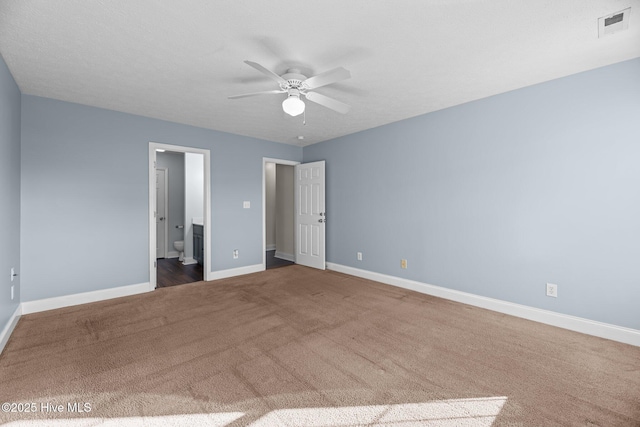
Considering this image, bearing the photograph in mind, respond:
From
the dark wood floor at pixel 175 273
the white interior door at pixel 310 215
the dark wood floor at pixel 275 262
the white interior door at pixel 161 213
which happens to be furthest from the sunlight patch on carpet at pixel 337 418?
the white interior door at pixel 161 213

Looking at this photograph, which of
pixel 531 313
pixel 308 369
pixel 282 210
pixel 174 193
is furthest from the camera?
pixel 282 210

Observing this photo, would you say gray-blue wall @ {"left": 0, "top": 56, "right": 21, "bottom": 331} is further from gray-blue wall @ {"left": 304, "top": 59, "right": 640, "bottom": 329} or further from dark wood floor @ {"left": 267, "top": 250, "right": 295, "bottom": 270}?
gray-blue wall @ {"left": 304, "top": 59, "right": 640, "bottom": 329}

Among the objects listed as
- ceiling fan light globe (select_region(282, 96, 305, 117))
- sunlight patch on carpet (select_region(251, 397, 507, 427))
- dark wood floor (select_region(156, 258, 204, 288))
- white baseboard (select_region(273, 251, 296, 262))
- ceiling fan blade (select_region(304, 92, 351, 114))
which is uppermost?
ceiling fan blade (select_region(304, 92, 351, 114))

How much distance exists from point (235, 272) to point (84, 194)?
239cm

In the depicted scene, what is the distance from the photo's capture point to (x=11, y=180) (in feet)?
9.04

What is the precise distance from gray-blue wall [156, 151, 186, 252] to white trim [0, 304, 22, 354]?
344 centimetres

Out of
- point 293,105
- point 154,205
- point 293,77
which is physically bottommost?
point 154,205

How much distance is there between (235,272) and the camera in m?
4.92

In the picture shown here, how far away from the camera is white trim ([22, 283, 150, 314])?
3208 millimetres

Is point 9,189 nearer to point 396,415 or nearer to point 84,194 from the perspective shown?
point 84,194

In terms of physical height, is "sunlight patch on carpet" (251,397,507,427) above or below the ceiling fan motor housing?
below

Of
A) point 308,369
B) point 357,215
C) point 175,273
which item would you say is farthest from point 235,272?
point 308,369

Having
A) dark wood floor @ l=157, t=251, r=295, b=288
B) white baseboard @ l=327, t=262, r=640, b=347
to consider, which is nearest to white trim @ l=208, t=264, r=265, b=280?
dark wood floor @ l=157, t=251, r=295, b=288

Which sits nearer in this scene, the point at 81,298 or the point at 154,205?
the point at 81,298
